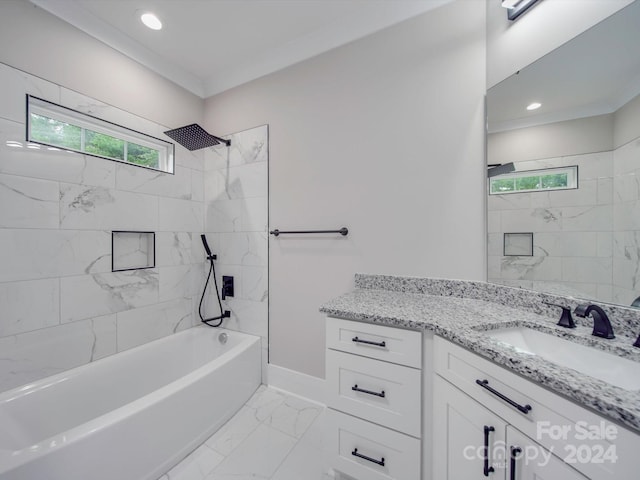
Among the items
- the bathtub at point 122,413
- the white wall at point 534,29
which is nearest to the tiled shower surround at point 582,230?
the white wall at point 534,29

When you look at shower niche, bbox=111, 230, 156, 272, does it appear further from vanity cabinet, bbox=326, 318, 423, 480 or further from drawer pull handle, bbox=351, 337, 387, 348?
drawer pull handle, bbox=351, 337, 387, 348

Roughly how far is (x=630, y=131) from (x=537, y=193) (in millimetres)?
334

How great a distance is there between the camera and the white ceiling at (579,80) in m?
0.85

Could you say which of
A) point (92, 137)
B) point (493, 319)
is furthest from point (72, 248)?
point (493, 319)

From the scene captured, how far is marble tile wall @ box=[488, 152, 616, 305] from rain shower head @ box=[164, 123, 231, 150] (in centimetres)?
195

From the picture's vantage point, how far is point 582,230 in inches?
39.6

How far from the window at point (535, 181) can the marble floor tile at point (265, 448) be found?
64.9 inches

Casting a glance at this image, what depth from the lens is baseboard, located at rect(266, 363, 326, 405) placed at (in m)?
1.77

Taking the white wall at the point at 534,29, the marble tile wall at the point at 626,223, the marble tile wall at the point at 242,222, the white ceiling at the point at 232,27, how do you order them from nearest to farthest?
the marble tile wall at the point at 626,223 → the white wall at the point at 534,29 → the white ceiling at the point at 232,27 → the marble tile wall at the point at 242,222

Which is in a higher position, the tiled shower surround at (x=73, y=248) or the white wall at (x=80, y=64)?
the white wall at (x=80, y=64)

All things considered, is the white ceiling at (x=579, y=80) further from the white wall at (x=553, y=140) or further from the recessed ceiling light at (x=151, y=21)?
the recessed ceiling light at (x=151, y=21)

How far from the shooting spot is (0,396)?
3.98 ft

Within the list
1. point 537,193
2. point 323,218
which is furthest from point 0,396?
point 537,193

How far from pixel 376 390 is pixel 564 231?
1.09 metres
